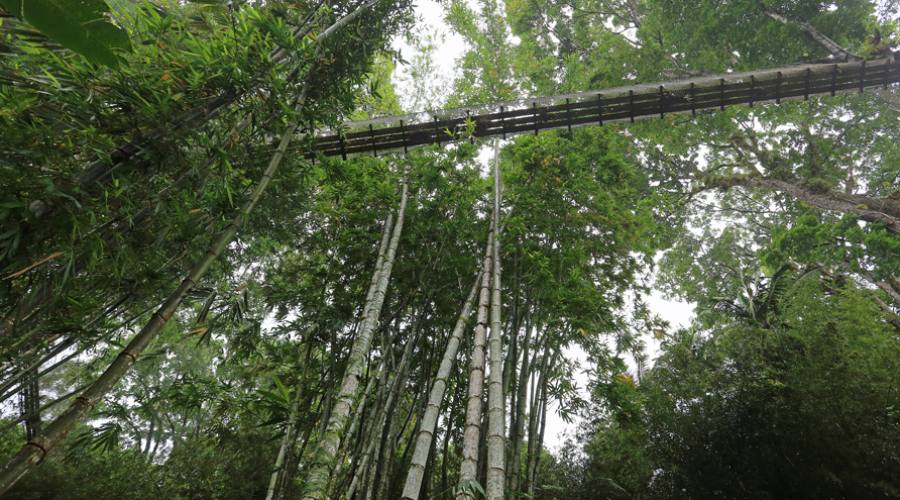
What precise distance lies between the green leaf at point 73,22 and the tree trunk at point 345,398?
5.42 ft

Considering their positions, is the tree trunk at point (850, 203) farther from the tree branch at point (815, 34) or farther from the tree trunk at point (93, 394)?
the tree trunk at point (93, 394)

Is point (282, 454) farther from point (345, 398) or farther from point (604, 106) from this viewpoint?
point (604, 106)

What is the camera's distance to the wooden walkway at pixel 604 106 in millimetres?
3404

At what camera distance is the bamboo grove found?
59.6 inches

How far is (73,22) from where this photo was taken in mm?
297

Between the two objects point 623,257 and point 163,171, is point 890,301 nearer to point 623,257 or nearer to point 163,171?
point 623,257

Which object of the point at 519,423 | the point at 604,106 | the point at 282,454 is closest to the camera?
the point at 282,454

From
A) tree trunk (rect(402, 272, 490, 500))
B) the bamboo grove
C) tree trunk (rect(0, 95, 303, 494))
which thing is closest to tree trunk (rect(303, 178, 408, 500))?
the bamboo grove

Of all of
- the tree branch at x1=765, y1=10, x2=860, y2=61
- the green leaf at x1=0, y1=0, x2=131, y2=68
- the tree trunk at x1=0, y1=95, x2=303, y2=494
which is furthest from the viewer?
the tree branch at x1=765, y1=10, x2=860, y2=61

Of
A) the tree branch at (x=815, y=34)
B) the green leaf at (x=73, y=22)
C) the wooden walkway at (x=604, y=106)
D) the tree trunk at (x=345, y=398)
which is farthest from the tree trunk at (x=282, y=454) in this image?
the tree branch at (x=815, y=34)

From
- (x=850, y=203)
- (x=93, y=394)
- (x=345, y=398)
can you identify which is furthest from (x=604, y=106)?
(x=93, y=394)

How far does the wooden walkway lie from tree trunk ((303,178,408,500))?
3.71 ft

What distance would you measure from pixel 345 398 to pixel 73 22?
1.82 meters

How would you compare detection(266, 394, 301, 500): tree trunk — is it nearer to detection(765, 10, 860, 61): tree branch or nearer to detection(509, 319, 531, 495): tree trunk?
detection(509, 319, 531, 495): tree trunk
